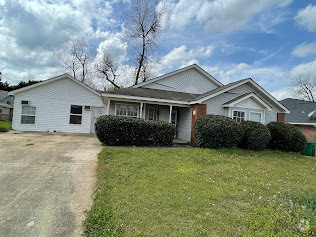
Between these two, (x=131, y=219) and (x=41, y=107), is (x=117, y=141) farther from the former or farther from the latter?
(x=41, y=107)

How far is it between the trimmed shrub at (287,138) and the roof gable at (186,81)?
21.0 feet

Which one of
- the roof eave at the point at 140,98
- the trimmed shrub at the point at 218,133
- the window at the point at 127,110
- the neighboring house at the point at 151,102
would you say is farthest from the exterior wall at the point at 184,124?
the window at the point at 127,110

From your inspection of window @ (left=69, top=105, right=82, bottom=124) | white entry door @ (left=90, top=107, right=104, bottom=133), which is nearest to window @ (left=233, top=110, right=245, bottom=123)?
white entry door @ (left=90, top=107, right=104, bottom=133)

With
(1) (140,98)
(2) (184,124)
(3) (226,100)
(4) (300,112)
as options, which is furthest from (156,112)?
(4) (300,112)

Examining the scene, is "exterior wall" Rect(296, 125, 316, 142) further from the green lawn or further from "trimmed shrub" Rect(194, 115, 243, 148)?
the green lawn

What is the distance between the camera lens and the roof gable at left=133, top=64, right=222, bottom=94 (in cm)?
1480

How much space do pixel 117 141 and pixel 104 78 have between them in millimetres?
23695

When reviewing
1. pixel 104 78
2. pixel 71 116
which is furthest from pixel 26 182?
pixel 104 78

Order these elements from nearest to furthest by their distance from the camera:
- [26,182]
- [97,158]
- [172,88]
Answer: [26,182], [97,158], [172,88]

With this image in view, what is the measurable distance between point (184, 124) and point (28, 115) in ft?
38.7

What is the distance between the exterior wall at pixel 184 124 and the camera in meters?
12.0

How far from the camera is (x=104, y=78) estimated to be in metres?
30.5

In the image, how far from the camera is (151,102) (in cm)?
1155

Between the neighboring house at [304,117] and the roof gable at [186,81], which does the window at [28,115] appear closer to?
the roof gable at [186,81]
